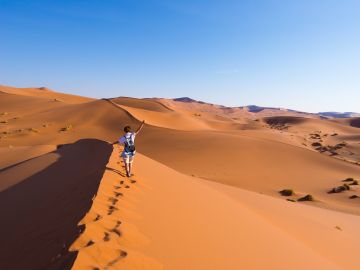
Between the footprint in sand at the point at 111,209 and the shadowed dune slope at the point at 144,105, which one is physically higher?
the shadowed dune slope at the point at 144,105

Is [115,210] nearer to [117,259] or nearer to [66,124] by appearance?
[117,259]

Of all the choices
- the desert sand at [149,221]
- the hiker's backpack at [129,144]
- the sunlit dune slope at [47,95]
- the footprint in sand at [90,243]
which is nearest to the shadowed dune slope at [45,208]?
the desert sand at [149,221]

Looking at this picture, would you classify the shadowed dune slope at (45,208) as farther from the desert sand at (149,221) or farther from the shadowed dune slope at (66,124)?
the shadowed dune slope at (66,124)

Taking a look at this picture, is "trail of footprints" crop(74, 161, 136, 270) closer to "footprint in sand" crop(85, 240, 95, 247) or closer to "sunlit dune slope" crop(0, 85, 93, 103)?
"footprint in sand" crop(85, 240, 95, 247)

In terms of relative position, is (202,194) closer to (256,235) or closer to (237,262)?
(256,235)

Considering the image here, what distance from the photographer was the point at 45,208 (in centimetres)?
609

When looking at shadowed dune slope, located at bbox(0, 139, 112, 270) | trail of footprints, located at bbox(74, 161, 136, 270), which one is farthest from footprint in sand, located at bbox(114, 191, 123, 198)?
shadowed dune slope, located at bbox(0, 139, 112, 270)

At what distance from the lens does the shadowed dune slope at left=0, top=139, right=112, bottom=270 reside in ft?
13.5

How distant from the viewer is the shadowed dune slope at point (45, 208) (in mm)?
4109

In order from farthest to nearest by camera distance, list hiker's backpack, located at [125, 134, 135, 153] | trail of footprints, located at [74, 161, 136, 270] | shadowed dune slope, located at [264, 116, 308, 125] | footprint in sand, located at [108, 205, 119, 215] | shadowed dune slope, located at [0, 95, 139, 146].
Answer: shadowed dune slope, located at [264, 116, 308, 125], shadowed dune slope, located at [0, 95, 139, 146], hiker's backpack, located at [125, 134, 135, 153], footprint in sand, located at [108, 205, 119, 215], trail of footprints, located at [74, 161, 136, 270]

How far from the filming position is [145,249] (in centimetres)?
436

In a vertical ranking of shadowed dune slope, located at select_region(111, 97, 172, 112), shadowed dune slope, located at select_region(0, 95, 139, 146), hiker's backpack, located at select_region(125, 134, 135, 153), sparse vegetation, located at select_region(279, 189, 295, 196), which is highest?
shadowed dune slope, located at select_region(111, 97, 172, 112)

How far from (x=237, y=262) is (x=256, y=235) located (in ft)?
5.38

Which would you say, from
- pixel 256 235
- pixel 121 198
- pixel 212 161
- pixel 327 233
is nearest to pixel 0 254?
pixel 121 198
